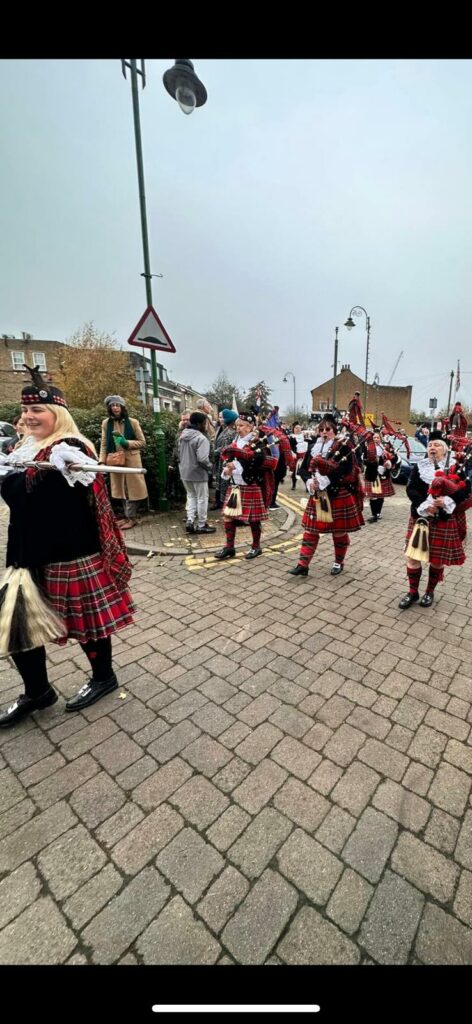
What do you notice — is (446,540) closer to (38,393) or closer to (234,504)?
(234,504)

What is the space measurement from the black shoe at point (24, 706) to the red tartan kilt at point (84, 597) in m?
0.48

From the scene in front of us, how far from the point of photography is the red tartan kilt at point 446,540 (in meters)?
3.87

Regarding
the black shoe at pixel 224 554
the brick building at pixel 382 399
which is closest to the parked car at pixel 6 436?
the black shoe at pixel 224 554

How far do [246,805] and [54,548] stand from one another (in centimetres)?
178

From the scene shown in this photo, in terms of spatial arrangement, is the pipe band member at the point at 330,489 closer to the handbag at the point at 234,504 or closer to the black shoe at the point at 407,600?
the handbag at the point at 234,504

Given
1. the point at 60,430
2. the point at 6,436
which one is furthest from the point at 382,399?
the point at 60,430

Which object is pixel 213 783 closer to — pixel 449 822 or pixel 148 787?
pixel 148 787

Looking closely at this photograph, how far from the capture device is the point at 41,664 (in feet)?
8.28

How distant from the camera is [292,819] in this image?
1871 mm

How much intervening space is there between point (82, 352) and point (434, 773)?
22.8m

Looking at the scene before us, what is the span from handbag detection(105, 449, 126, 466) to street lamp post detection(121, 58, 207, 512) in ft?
2.79
